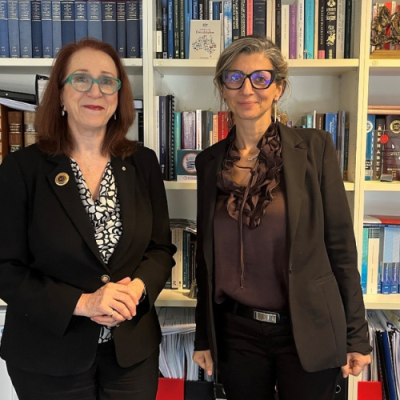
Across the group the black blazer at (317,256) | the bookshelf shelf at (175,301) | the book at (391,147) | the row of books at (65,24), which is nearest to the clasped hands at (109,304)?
the black blazer at (317,256)

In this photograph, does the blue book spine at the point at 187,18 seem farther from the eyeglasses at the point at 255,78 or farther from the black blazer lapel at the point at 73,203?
the black blazer lapel at the point at 73,203

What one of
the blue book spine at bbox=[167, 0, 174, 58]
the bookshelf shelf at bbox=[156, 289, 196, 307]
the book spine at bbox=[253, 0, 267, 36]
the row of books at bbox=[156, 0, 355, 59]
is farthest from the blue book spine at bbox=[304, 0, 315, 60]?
the bookshelf shelf at bbox=[156, 289, 196, 307]

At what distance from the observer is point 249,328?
119cm

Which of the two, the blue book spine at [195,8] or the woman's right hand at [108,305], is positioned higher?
the blue book spine at [195,8]

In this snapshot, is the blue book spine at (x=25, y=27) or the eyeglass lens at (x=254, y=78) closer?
the eyeglass lens at (x=254, y=78)

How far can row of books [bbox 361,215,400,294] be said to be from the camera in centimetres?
171

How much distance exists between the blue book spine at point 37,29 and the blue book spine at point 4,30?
4.0 inches

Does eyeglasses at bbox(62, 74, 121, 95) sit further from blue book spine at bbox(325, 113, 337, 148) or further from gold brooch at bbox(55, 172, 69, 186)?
blue book spine at bbox(325, 113, 337, 148)

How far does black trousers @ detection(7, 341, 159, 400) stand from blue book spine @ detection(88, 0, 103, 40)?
1153 mm

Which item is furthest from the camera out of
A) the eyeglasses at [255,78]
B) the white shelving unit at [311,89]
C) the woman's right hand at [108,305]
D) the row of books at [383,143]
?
the row of books at [383,143]

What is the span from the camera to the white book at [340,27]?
1.63 meters

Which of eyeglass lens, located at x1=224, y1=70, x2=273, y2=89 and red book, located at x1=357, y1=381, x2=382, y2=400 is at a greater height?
eyeglass lens, located at x1=224, y1=70, x2=273, y2=89

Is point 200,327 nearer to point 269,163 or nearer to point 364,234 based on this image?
point 269,163

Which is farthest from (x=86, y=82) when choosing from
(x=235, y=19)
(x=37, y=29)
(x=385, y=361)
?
(x=385, y=361)
